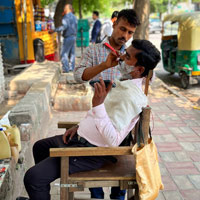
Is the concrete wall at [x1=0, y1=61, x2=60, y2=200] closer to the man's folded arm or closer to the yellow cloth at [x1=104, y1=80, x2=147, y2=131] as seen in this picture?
the man's folded arm

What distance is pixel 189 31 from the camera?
25.3 feet

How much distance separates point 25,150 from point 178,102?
457 cm

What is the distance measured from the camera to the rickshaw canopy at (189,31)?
7613 mm

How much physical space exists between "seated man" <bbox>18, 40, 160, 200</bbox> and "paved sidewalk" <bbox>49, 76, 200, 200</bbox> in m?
0.76

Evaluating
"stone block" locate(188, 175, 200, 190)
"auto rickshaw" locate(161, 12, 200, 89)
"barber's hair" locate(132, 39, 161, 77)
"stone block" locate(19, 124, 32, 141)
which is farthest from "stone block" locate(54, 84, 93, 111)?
"barber's hair" locate(132, 39, 161, 77)

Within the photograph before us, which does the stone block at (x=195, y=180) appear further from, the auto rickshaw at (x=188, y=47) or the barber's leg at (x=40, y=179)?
the auto rickshaw at (x=188, y=47)

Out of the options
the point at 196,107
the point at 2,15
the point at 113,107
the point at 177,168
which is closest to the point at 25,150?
the point at 113,107

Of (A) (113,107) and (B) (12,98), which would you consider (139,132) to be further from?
(B) (12,98)

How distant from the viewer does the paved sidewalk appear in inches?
126

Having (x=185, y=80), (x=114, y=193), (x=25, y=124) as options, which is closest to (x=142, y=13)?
(x=185, y=80)

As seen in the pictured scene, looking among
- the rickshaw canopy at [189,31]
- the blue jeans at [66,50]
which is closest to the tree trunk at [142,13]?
the rickshaw canopy at [189,31]

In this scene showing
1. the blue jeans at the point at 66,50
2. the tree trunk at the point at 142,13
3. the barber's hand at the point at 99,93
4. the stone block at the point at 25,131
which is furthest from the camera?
the blue jeans at the point at 66,50

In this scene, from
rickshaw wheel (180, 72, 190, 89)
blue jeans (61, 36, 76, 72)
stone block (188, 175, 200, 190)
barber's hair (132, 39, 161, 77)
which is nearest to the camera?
barber's hair (132, 39, 161, 77)

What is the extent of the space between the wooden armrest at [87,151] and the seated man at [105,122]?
0.17 feet
